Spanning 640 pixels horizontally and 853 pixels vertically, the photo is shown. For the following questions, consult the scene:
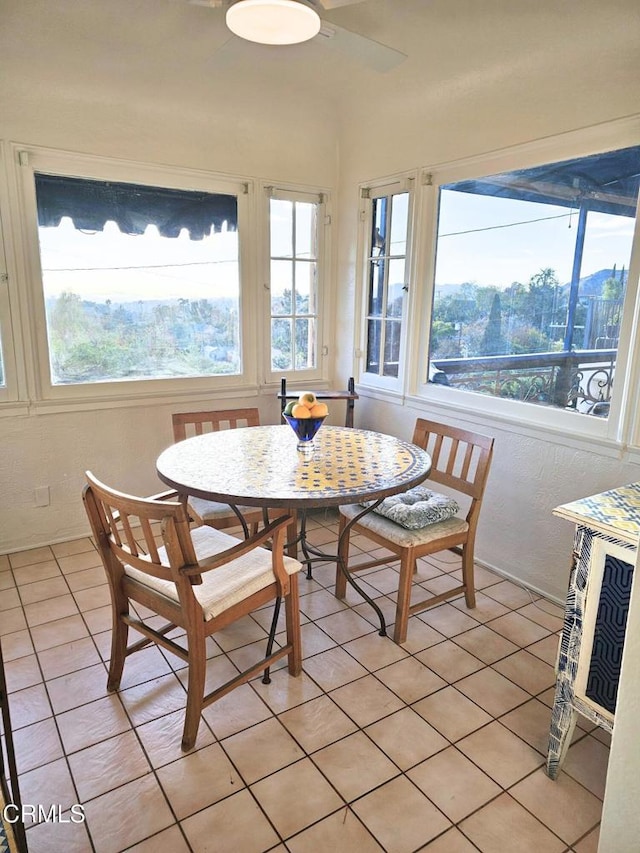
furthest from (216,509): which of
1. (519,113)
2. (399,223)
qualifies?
(519,113)

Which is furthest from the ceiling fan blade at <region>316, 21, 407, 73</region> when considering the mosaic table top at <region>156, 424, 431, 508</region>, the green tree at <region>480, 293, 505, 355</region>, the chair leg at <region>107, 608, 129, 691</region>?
the chair leg at <region>107, 608, 129, 691</region>

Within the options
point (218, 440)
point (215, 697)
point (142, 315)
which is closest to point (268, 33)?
point (218, 440)

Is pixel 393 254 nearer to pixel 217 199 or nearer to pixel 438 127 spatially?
pixel 438 127

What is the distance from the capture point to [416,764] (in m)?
1.76

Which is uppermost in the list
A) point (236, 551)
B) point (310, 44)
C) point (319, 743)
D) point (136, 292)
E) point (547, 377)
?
point (310, 44)

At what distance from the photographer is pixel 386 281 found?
3570 millimetres

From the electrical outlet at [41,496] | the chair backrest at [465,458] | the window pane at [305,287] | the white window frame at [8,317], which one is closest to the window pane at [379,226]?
the window pane at [305,287]

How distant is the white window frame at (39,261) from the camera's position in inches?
113

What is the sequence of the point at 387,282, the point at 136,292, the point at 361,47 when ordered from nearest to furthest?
the point at 361,47 < the point at 136,292 < the point at 387,282

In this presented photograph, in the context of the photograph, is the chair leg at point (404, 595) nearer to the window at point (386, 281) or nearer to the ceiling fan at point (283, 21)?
the window at point (386, 281)

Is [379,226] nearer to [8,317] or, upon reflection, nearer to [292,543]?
[292,543]

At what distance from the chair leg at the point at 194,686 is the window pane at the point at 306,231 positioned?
8.96 feet

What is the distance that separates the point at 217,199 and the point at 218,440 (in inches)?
66.8

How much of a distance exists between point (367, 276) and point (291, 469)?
1.94 metres
